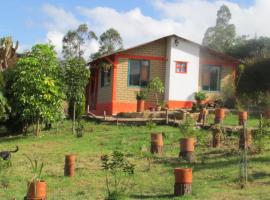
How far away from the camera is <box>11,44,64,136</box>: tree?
21.3 metres

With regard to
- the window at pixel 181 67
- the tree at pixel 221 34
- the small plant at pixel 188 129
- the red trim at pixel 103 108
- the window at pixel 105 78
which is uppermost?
the tree at pixel 221 34

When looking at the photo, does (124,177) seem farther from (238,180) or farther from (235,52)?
(235,52)

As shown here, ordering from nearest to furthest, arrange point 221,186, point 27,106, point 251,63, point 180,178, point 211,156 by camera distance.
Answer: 1. point 180,178
2. point 221,186
3. point 211,156
4. point 27,106
5. point 251,63

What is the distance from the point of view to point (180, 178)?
10203mm

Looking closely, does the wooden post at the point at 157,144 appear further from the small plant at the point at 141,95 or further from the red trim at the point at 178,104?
the red trim at the point at 178,104

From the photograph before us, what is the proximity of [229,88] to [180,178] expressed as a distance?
19.4m

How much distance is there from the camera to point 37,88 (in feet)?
70.0

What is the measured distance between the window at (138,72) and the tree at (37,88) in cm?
595

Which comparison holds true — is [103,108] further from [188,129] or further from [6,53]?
[188,129]

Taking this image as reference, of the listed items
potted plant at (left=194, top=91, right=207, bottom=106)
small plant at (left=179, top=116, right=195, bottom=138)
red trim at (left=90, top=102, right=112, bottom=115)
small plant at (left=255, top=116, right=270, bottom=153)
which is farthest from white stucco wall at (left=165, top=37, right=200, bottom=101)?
small plant at (left=255, top=116, right=270, bottom=153)

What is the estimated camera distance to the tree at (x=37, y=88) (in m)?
21.3

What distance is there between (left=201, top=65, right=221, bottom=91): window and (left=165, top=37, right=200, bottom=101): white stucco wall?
26.3 inches

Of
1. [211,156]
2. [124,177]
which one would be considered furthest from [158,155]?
[124,177]

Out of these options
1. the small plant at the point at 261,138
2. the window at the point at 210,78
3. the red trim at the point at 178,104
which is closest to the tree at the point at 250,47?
the window at the point at 210,78
